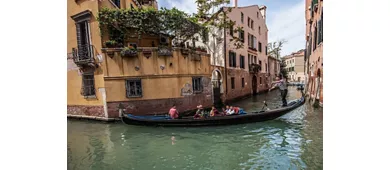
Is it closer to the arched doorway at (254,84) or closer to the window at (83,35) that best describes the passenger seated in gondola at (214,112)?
the arched doorway at (254,84)

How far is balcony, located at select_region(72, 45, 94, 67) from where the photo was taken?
2.95 metres

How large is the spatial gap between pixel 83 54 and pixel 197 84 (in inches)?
83.8

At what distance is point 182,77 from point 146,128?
134cm

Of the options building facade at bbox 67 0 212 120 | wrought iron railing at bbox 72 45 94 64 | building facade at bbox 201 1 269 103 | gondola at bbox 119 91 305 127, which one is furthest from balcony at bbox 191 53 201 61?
wrought iron railing at bbox 72 45 94 64

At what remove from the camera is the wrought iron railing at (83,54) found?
2952mm

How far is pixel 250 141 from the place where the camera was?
9.96 ft

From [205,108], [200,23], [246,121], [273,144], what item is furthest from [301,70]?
[200,23]

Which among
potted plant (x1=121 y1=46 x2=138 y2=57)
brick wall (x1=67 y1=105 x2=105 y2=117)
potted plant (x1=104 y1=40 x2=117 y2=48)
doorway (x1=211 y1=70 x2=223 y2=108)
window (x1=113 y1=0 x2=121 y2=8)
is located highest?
window (x1=113 y1=0 x2=121 y2=8)

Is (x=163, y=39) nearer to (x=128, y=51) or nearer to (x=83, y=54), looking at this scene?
(x=128, y=51)

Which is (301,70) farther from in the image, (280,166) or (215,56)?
(215,56)

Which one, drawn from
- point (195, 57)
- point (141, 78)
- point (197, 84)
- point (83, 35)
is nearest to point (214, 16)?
point (195, 57)

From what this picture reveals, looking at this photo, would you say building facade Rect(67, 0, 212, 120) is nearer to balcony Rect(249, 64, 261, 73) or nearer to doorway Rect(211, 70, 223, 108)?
doorway Rect(211, 70, 223, 108)

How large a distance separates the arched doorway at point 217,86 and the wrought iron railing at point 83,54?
248cm

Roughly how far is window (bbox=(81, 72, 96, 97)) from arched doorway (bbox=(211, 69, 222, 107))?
97.0 inches
